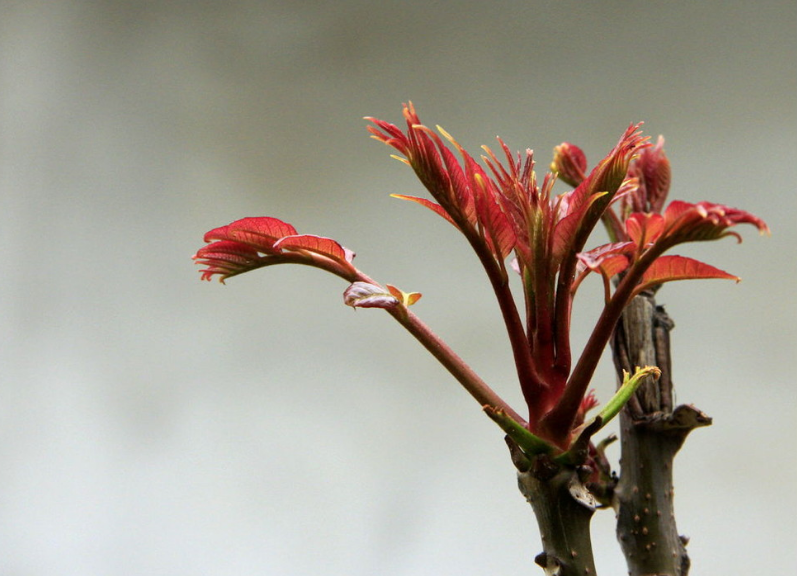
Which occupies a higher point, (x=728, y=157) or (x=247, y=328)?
(x=728, y=157)

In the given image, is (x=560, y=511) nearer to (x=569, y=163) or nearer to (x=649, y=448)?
(x=649, y=448)

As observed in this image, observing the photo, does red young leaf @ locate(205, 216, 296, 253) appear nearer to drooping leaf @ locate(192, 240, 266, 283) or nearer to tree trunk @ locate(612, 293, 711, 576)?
drooping leaf @ locate(192, 240, 266, 283)

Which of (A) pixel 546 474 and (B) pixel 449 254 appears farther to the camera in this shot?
(B) pixel 449 254

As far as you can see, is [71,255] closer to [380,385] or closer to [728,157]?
[380,385]

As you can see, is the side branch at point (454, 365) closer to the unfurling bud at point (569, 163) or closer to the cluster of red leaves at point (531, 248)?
the cluster of red leaves at point (531, 248)

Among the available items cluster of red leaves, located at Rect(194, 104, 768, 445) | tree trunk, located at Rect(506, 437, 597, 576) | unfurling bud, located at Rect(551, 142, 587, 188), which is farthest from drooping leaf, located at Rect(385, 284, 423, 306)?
unfurling bud, located at Rect(551, 142, 587, 188)

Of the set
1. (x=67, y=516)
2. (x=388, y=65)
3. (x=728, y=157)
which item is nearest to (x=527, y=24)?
(x=388, y=65)

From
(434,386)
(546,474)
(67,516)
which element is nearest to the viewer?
(546,474)
